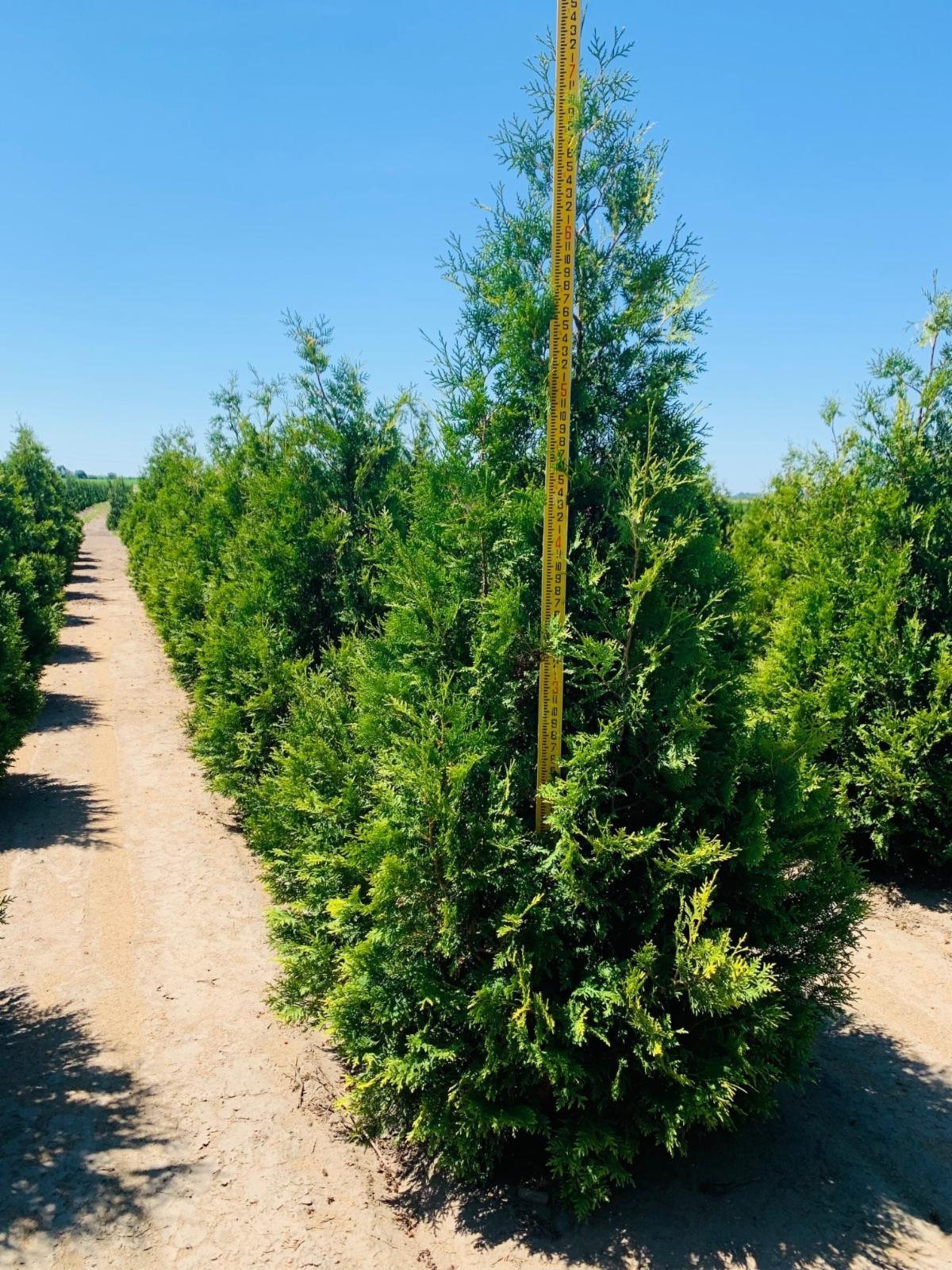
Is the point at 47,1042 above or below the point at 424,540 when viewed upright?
below

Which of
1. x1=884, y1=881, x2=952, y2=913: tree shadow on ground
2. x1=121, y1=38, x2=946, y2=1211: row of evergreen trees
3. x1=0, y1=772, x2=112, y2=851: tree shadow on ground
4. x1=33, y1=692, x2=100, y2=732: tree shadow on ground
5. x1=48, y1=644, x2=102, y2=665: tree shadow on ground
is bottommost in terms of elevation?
x1=0, y1=772, x2=112, y2=851: tree shadow on ground

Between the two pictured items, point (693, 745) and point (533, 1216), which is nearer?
point (693, 745)

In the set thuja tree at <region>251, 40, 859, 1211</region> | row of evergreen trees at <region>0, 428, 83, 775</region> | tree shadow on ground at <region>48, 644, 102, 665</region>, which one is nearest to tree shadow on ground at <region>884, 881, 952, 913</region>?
thuja tree at <region>251, 40, 859, 1211</region>

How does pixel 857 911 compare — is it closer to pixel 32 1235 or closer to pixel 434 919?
pixel 434 919

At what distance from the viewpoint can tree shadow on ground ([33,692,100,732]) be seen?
13234 millimetres

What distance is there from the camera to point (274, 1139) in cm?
459

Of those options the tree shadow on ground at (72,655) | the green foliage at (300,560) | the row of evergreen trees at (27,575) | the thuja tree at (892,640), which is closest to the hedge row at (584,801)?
the green foliage at (300,560)

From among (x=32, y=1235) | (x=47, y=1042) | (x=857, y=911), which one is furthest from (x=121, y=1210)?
(x=857, y=911)

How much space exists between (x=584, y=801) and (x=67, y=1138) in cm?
359

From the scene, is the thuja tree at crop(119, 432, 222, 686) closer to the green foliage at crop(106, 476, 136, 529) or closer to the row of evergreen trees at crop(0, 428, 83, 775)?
the row of evergreen trees at crop(0, 428, 83, 775)

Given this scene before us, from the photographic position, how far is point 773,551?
44.9 ft

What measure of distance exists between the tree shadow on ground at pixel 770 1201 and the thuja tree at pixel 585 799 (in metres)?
0.26

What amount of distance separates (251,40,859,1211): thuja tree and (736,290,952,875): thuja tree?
4.01 meters

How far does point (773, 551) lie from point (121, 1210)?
12.7 m
